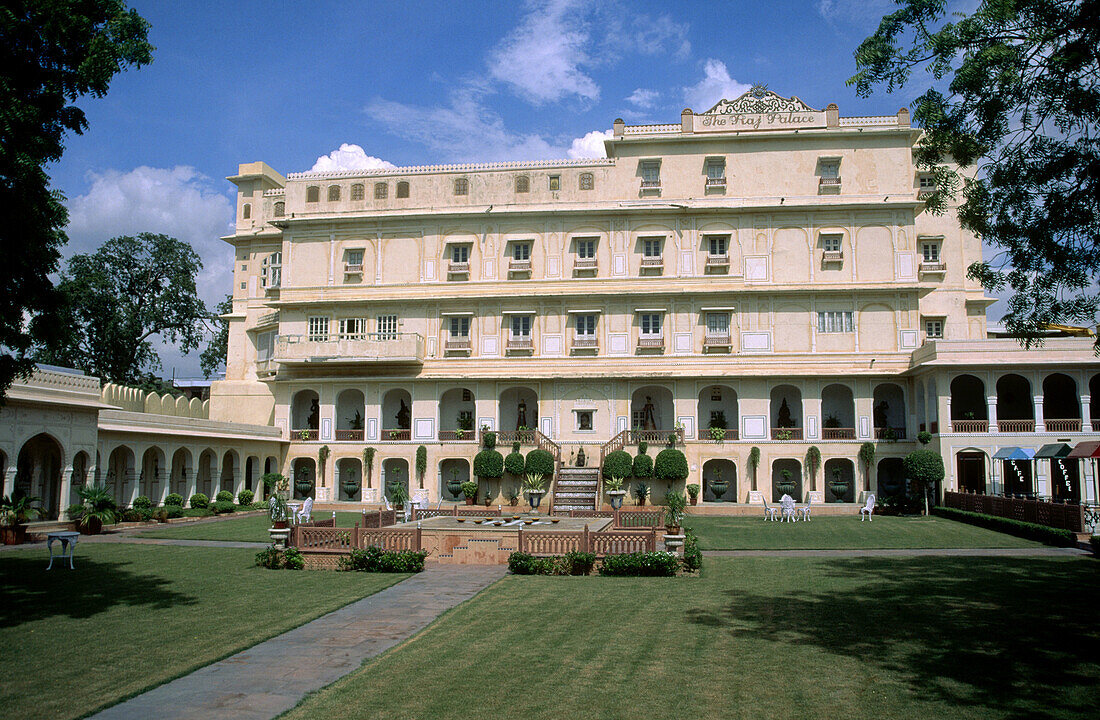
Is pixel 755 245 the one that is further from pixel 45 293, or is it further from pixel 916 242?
pixel 45 293

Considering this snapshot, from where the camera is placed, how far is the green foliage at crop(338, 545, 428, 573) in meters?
18.9

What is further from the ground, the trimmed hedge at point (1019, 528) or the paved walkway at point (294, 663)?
the trimmed hedge at point (1019, 528)

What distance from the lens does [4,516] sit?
78.5 feet

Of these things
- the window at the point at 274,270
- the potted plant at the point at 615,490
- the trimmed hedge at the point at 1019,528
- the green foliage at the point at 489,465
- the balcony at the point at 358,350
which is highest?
the window at the point at 274,270

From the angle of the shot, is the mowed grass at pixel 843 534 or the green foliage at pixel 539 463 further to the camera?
the green foliage at pixel 539 463

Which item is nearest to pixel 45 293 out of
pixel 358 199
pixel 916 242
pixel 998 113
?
pixel 998 113

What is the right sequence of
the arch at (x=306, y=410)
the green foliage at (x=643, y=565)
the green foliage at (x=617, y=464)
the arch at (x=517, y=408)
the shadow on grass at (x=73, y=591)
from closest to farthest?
the shadow on grass at (x=73, y=591) < the green foliage at (x=643, y=565) < the green foliage at (x=617, y=464) < the arch at (x=517, y=408) < the arch at (x=306, y=410)

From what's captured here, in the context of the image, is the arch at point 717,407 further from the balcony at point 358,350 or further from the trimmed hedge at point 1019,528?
the balcony at point 358,350

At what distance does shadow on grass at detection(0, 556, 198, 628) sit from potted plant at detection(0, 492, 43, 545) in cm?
468

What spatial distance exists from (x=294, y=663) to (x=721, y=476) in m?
31.5

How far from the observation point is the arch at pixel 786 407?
40.4m

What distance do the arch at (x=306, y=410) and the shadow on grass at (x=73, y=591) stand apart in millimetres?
24552

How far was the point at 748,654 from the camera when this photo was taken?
11.2 metres

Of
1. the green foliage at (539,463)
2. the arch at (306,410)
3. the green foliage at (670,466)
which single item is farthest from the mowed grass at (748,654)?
the arch at (306,410)
